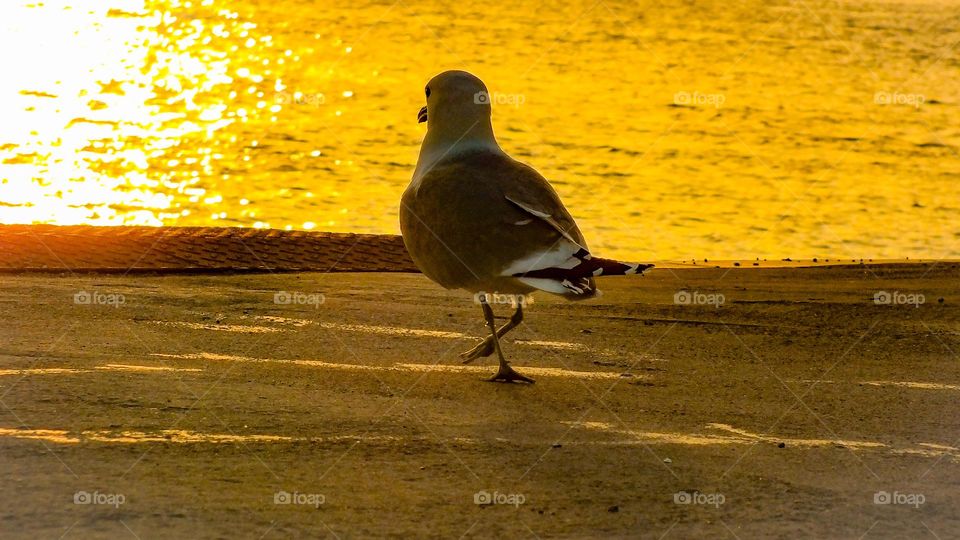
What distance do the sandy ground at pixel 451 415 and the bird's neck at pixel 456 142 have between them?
1234mm

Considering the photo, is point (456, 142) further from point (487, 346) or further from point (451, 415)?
point (451, 415)

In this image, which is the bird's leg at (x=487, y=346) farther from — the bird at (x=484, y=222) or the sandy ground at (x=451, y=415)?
the sandy ground at (x=451, y=415)

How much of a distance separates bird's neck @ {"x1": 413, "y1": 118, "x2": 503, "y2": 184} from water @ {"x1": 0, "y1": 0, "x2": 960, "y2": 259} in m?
5.08

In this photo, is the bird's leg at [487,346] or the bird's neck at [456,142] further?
the bird's leg at [487,346]

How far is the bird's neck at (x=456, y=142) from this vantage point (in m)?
8.66

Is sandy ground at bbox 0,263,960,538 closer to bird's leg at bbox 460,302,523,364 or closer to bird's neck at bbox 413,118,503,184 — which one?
bird's leg at bbox 460,302,523,364

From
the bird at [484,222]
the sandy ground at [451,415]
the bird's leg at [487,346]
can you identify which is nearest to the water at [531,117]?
the sandy ground at [451,415]

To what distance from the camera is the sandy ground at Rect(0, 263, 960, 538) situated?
5762 millimetres

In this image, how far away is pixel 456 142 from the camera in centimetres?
870

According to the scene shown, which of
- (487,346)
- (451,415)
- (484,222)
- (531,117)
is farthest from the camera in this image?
(531,117)

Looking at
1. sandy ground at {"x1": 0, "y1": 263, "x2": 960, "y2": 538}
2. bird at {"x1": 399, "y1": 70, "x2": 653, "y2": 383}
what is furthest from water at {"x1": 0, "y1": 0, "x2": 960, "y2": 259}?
bird at {"x1": 399, "y1": 70, "x2": 653, "y2": 383}

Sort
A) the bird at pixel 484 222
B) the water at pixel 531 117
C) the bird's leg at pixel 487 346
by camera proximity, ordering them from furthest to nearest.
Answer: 1. the water at pixel 531 117
2. the bird's leg at pixel 487 346
3. the bird at pixel 484 222

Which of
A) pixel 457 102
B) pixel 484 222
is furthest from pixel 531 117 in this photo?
pixel 484 222

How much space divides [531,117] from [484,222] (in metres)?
12.5
